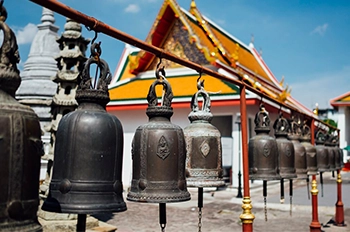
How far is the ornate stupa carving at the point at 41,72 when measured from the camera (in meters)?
11.6

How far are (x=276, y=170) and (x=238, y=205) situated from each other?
7.25 metres

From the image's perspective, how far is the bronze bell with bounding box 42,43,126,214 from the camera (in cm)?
191

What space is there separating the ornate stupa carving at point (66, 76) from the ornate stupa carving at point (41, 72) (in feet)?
9.86

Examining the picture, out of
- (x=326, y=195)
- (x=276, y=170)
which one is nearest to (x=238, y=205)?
(x=326, y=195)

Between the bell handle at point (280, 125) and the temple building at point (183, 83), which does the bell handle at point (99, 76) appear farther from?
the temple building at point (183, 83)

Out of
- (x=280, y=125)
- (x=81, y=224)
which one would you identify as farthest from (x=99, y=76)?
(x=280, y=125)

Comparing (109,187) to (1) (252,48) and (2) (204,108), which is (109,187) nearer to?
(2) (204,108)

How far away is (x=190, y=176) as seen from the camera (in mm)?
3021

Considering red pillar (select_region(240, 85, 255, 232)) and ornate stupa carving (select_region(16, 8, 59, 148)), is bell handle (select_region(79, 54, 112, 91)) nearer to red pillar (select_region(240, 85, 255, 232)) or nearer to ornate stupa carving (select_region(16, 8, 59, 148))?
red pillar (select_region(240, 85, 255, 232))

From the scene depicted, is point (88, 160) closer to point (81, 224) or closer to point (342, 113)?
point (81, 224)

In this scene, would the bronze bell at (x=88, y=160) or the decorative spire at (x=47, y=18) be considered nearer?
the bronze bell at (x=88, y=160)

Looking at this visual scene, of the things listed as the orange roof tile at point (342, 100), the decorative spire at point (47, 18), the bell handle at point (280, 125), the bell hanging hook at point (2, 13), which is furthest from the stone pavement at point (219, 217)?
the orange roof tile at point (342, 100)

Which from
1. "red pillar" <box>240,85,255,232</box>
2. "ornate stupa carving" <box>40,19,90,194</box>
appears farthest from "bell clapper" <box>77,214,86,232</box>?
"ornate stupa carving" <box>40,19,90,194</box>

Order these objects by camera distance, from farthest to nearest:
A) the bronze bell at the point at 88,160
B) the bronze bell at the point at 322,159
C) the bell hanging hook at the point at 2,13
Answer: the bronze bell at the point at 322,159 < the bronze bell at the point at 88,160 < the bell hanging hook at the point at 2,13
